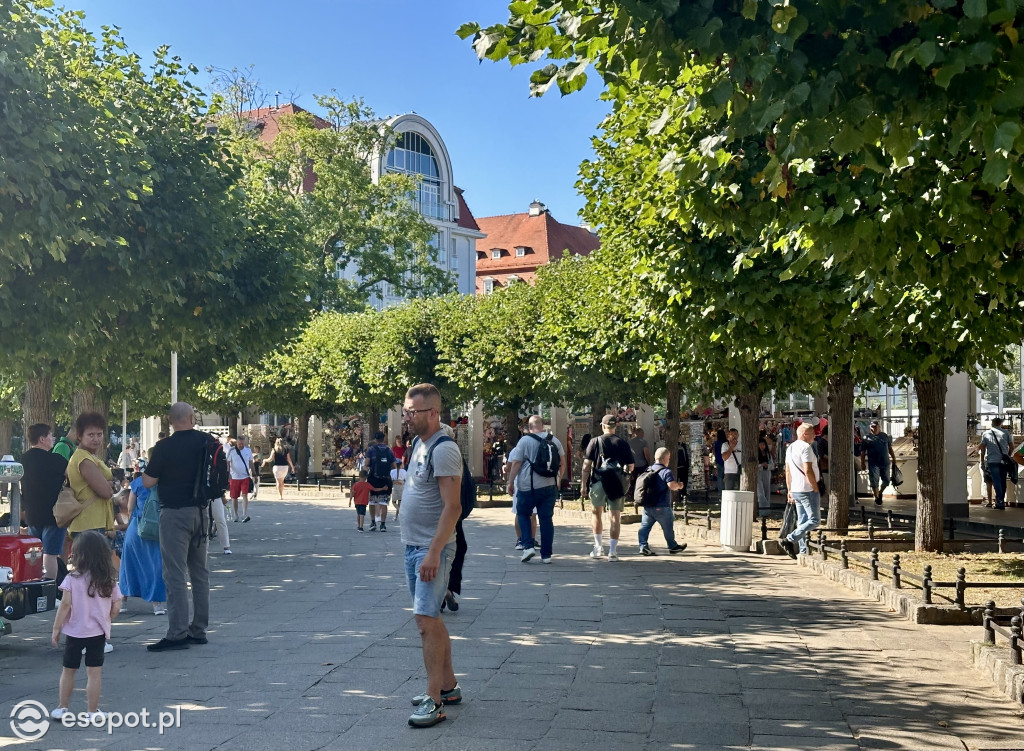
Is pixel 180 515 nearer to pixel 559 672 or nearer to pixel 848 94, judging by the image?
pixel 559 672

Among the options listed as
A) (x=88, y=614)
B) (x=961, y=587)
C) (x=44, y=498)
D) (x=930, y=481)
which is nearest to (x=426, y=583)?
(x=88, y=614)

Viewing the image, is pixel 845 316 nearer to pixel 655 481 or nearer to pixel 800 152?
pixel 655 481

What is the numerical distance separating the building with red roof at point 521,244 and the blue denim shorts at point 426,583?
272ft

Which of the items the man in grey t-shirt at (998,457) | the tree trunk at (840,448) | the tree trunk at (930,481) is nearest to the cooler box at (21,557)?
the tree trunk at (930,481)

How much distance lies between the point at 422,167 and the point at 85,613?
74.1 meters

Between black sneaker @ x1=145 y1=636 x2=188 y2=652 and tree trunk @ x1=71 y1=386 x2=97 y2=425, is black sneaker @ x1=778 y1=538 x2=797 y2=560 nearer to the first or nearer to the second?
black sneaker @ x1=145 y1=636 x2=188 y2=652

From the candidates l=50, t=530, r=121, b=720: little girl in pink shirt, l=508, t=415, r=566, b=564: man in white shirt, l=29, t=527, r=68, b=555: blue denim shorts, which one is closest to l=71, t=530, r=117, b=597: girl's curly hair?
l=50, t=530, r=121, b=720: little girl in pink shirt

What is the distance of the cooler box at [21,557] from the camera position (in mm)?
8930

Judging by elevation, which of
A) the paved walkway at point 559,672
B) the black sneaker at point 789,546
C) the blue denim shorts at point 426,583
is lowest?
the paved walkway at point 559,672

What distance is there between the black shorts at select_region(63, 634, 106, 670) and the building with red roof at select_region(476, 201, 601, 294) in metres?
83.1

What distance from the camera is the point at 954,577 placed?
1217 centimetres

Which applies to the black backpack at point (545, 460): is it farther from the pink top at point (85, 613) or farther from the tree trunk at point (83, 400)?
the tree trunk at point (83, 400)

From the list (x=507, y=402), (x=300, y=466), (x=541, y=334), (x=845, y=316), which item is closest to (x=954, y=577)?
(x=845, y=316)

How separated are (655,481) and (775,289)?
177 inches
